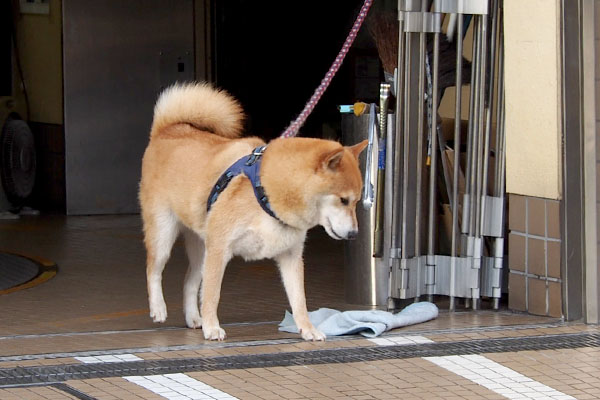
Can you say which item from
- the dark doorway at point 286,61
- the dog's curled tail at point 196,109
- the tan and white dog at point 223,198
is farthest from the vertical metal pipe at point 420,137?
the dark doorway at point 286,61

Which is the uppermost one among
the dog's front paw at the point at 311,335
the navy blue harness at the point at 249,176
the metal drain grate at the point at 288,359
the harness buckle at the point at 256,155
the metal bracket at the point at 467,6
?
the metal bracket at the point at 467,6

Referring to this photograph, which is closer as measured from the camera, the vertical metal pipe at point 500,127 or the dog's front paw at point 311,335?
the dog's front paw at point 311,335

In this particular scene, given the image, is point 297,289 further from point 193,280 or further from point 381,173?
point 381,173

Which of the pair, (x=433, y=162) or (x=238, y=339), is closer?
(x=238, y=339)

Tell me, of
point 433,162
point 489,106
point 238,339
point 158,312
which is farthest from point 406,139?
point 158,312

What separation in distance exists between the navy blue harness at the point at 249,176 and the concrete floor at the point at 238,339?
83cm

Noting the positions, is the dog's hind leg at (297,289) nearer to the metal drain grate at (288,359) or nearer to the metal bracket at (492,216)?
the metal drain grate at (288,359)

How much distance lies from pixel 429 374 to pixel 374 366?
12.7 inches

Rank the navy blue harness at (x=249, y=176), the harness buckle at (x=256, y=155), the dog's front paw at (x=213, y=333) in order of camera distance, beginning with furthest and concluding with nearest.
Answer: the dog's front paw at (x=213, y=333)
the harness buckle at (x=256, y=155)
the navy blue harness at (x=249, y=176)

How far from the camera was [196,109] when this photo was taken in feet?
26.8

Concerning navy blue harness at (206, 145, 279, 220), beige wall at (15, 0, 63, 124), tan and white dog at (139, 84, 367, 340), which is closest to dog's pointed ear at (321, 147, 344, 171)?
tan and white dog at (139, 84, 367, 340)

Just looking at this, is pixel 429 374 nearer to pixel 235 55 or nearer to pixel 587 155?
pixel 587 155

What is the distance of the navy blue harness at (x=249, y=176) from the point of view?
7.11 m

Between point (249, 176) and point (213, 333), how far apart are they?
3.11 feet
